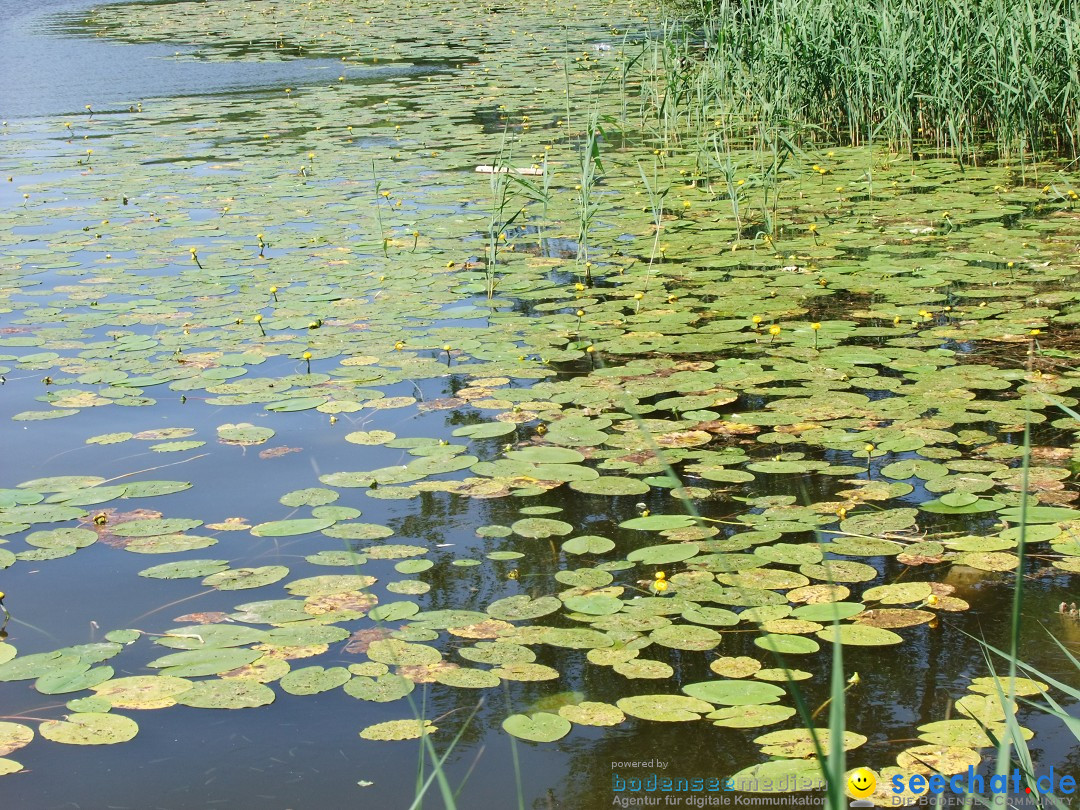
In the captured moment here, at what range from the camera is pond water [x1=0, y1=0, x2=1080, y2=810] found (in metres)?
1.98

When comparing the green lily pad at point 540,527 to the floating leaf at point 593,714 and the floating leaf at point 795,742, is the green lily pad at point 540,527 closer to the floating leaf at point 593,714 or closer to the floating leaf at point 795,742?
the floating leaf at point 593,714

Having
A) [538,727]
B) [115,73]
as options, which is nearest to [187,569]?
[538,727]

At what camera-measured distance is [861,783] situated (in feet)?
5.69

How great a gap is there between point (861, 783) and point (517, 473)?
140 cm

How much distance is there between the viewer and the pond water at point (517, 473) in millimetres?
1979

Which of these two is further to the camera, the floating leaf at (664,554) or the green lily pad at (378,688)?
the floating leaf at (664,554)

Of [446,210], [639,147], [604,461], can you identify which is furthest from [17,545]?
[639,147]

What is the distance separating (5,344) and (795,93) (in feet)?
14.9

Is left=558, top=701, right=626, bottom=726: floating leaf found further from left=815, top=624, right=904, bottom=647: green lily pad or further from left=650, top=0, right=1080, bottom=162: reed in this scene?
left=650, top=0, right=1080, bottom=162: reed

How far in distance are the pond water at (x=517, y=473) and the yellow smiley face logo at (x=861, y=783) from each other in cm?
5

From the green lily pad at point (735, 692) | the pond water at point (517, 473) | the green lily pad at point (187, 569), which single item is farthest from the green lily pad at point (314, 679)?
the green lily pad at point (735, 692)

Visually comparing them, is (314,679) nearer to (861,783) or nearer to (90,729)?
(90,729)

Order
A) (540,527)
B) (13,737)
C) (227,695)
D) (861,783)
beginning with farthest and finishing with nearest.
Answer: (540,527) → (227,695) → (13,737) → (861,783)

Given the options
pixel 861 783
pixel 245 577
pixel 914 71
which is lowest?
pixel 861 783
